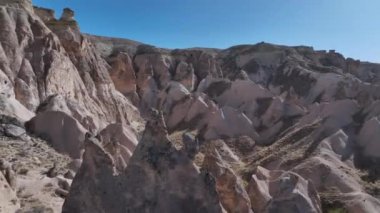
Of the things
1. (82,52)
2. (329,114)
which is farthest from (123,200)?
(82,52)

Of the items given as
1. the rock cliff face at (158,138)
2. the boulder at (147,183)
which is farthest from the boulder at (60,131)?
the boulder at (147,183)

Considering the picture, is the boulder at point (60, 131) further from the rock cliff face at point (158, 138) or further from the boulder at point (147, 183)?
the boulder at point (147, 183)

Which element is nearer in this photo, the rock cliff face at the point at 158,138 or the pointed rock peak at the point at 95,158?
the rock cliff face at the point at 158,138

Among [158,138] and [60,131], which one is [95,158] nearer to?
[158,138]

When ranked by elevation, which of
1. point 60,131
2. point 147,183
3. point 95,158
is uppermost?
point 95,158

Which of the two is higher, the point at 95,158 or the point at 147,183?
the point at 95,158

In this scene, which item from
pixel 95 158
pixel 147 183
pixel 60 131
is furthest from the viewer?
pixel 60 131

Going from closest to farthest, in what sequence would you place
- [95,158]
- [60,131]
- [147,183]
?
[147,183], [95,158], [60,131]

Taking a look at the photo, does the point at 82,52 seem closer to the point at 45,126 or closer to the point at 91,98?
the point at 91,98

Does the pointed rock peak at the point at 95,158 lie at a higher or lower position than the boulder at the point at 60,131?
higher

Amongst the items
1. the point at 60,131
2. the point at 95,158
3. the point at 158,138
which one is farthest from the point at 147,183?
the point at 60,131
